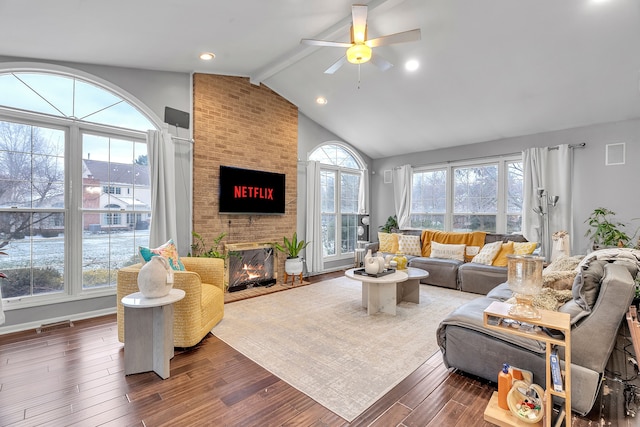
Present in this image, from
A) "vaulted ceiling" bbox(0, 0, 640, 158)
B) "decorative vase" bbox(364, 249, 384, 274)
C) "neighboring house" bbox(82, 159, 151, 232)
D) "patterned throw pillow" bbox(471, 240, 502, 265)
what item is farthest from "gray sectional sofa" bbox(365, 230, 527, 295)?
"neighboring house" bbox(82, 159, 151, 232)

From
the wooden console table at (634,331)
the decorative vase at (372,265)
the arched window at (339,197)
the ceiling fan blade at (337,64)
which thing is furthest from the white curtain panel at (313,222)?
the wooden console table at (634,331)

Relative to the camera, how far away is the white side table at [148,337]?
227cm

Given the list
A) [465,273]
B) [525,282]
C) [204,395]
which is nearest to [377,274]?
[465,273]

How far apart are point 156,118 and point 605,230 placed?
6.34 m

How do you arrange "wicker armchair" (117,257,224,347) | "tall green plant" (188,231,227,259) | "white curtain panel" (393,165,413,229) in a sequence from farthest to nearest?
1. "white curtain panel" (393,165,413,229)
2. "tall green plant" (188,231,227,259)
3. "wicker armchair" (117,257,224,347)

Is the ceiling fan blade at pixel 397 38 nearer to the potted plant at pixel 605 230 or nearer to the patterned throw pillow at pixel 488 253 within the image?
the patterned throw pillow at pixel 488 253

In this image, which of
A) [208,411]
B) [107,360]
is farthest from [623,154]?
[107,360]

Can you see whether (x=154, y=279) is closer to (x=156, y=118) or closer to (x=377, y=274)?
(x=377, y=274)

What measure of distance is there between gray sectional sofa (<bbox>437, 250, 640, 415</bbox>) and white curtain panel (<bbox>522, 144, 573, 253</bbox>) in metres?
2.84

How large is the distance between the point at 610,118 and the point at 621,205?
1.25 meters

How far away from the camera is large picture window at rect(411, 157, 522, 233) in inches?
207

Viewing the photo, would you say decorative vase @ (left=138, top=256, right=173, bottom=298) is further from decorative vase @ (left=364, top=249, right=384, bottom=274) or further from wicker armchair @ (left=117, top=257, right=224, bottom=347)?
decorative vase @ (left=364, top=249, right=384, bottom=274)

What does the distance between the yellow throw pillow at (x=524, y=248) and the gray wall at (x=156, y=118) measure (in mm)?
4976

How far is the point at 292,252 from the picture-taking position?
17.2ft
